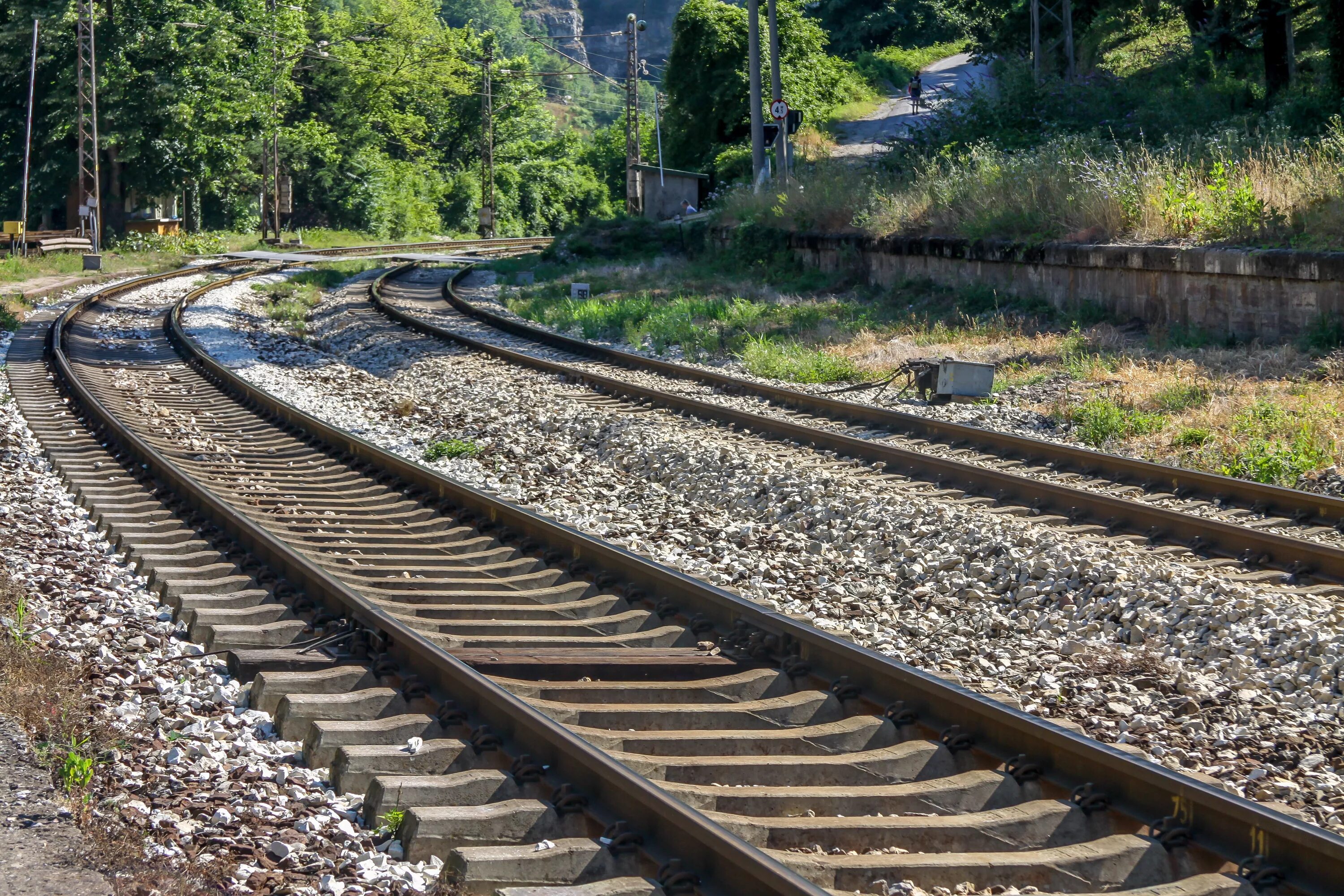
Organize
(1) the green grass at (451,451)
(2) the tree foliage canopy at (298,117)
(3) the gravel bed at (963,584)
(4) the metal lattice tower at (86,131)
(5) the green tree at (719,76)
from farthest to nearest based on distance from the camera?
1. (2) the tree foliage canopy at (298,117)
2. (5) the green tree at (719,76)
3. (4) the metal lattice tower at (86,131)
4. (1) the green grass at (451,451)
5. (3) the gravel bed at (963,584)

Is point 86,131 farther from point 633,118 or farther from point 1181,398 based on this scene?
point 1181,398

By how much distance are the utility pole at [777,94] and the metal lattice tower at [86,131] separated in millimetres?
22307

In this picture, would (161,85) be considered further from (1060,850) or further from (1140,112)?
(1060,850)

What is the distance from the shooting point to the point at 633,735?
4.89 meters

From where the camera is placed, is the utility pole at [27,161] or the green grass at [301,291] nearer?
the green grass at [301,291]

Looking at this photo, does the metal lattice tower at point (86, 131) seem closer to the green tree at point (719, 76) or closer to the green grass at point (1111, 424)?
the green tree at point (719, 76)

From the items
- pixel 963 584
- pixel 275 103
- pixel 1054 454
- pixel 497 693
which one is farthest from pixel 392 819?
pixel 275 103

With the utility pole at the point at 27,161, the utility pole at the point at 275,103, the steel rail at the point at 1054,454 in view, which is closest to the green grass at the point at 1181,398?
the steel rail at the point at 1054,454

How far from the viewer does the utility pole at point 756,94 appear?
25.8 m

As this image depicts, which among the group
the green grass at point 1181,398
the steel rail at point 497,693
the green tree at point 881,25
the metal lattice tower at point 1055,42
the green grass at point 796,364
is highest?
the green tree at point 881,25

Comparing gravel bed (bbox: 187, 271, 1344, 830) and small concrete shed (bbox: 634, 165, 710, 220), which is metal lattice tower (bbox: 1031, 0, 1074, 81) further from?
gravel bed (bbox: 187, 271, 1344, 830)

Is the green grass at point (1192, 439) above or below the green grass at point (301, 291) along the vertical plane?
below

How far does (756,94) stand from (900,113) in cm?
2338

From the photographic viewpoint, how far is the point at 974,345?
50.7 feet
